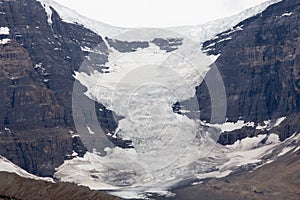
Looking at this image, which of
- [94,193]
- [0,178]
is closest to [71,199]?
[94,193]

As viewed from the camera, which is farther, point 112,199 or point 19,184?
point 19,184

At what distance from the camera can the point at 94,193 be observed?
530 feet

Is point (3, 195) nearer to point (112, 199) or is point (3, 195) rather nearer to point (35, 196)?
point (35, 196)

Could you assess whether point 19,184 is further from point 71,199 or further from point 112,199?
A: point 112,199

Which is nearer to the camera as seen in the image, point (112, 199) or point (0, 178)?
point (112, 199)

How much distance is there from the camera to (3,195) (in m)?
153

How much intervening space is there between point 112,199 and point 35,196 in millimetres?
15578

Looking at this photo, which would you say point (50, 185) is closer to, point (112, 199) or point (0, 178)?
point (0, 178)

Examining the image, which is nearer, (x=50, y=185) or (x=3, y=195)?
(x=3, y=195)

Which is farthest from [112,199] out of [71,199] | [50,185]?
[50,185]

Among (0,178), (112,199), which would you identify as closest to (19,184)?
(0,178)

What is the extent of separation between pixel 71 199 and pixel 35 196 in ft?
21.3

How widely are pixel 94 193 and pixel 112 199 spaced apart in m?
10.6

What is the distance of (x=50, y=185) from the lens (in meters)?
168
